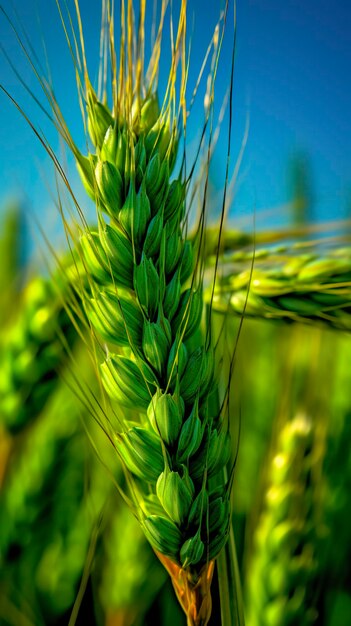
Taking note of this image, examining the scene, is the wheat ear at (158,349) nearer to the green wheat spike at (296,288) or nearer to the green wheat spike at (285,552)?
the green wheat spike at (296,288)

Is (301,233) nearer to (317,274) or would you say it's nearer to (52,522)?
(317,274)

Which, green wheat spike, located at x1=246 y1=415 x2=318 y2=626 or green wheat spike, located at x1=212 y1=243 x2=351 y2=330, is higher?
green wheat spike, located at x1=212 y1=243 x2=351 y2=330

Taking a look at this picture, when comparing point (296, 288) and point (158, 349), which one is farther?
point (296, 288)

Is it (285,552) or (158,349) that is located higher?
(158,349)

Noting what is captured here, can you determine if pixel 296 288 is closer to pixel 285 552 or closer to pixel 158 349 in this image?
pixel 158 349

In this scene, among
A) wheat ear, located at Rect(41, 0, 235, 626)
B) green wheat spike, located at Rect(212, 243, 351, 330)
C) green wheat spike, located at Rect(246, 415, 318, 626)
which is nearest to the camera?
wheat ear, located at Rect(41, 0, 235, 626)

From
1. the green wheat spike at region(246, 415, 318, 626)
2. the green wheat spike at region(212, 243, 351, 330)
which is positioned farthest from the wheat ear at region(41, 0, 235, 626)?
the green wheat spike at region(246, 415, 318, 626)

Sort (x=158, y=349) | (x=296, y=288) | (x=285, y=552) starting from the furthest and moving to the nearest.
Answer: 1. (x=285, y=552)
2. (x=296, y=288)
3. (x=158, y=349)

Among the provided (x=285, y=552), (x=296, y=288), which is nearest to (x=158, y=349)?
(x=296, y=288)

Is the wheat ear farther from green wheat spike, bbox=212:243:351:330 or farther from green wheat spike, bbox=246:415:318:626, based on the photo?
green wheat spike, bbox=246:415:318:626

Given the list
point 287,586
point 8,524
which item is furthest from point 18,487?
point 287,586

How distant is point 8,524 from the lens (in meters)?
0.83

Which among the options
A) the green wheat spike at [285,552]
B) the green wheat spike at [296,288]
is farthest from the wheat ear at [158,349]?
the green wheat spike at [285,552]

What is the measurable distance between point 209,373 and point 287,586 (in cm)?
41
